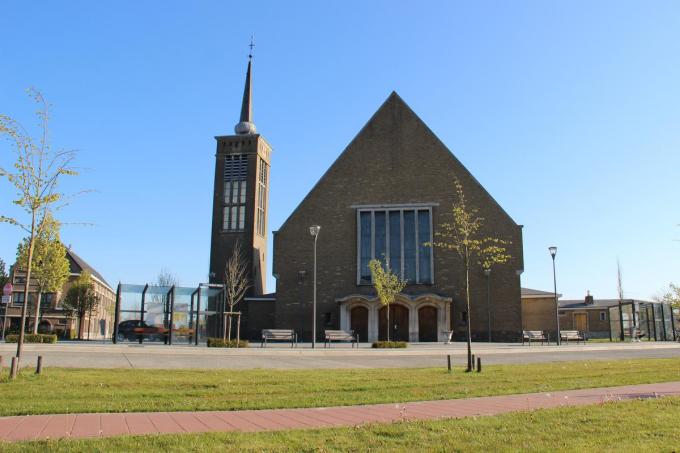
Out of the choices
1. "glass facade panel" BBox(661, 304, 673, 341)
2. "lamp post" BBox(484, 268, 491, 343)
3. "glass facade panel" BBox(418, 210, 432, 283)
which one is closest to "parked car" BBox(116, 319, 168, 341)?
"glass facade panel" BBox(418, 210, 432, 283)

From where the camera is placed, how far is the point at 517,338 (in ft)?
142

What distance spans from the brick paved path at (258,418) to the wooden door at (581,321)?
216 ft

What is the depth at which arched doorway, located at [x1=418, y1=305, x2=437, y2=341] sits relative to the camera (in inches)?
1736

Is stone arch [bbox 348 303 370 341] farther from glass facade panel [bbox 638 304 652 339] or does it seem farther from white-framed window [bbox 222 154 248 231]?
glass facade panel [bbox 638 304 652 339]

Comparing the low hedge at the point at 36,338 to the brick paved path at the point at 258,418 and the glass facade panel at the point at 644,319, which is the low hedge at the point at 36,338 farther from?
the glass facade panel at the point at 644,319

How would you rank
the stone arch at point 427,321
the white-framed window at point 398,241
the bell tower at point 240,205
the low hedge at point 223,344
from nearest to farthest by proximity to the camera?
the low hedge at point 223,344 < the stone arch at point 427,321 < the white-framed window at point 398,241 < the bell tower at point 240,205

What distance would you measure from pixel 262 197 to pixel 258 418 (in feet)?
173

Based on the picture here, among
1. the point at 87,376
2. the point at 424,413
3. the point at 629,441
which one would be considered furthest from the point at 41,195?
the point at 629,441

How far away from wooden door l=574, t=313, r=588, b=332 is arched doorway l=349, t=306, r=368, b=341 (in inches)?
1516

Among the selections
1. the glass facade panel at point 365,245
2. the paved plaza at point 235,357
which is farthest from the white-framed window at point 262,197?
the paved plaza at point 235,357

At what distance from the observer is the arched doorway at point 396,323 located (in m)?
44.5

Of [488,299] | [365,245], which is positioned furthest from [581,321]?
[365,245]

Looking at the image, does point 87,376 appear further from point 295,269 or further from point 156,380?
point 295,269

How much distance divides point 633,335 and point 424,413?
146 ft
